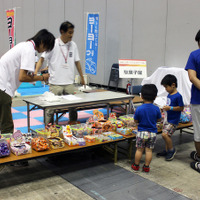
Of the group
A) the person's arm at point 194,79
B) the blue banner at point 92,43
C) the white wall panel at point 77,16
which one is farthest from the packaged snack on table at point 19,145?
the white wall panel at point 77,16

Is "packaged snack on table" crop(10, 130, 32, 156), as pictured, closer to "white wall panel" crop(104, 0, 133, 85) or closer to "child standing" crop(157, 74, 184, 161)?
"child standing" crop(157, 74, 184, 161)

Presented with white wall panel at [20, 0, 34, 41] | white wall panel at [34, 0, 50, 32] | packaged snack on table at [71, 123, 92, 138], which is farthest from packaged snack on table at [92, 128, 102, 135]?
white wall panel at [20, 0, 34, 41]

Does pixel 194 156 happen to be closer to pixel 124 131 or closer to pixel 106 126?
pixel 124 131

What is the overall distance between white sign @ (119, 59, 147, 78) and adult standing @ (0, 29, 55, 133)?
2906 mm

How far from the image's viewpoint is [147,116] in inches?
133

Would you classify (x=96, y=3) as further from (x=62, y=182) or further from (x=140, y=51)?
(x=62, y=182)

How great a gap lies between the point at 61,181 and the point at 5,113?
104cm

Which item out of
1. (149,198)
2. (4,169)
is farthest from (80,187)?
(4,169)

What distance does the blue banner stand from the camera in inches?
342

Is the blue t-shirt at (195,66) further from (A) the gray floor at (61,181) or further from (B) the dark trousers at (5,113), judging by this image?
(B) the dark trousers at (5,113)

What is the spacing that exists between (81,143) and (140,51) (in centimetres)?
610

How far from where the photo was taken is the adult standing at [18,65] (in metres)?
3.23

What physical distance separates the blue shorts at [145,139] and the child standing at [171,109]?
47cm

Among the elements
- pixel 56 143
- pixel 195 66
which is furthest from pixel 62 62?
pixel 195 66
